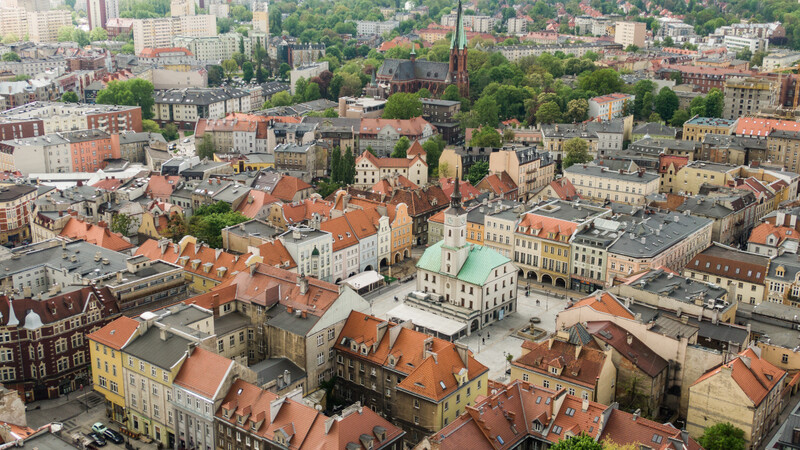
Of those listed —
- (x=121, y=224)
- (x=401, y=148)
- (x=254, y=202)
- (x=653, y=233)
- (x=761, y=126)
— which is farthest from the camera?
(x=401, y=148)

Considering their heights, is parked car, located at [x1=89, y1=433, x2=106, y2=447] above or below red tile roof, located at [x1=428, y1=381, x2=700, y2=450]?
below

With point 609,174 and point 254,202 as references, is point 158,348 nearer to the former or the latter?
point 254,202

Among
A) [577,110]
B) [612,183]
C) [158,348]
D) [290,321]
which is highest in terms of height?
[577,110]

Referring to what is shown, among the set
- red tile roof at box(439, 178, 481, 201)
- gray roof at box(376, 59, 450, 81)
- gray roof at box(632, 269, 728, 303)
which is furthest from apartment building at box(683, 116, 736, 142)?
gray roof at box(632, 269, 728, 303)

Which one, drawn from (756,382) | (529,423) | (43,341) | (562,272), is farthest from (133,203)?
(756,382)

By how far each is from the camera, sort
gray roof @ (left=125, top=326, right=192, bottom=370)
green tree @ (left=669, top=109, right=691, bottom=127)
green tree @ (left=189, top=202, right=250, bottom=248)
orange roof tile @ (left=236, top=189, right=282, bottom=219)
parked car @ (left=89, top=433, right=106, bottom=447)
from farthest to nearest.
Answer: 1. green tree @ (left=669, top=109, right=691, bottom=127)
2. orange roof tile @ (left=236, top=189, right=282, bottom=219)
3. green tree @ (left=189, top=202, right=250, bottom=248)
4. parked car @ (left=89, top=433, right=106, bottom=447)
5. gray roof @ (left=125, top=326, right=192, bottom=370)

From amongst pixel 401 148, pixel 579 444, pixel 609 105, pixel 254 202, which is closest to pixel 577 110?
pixel 609 105

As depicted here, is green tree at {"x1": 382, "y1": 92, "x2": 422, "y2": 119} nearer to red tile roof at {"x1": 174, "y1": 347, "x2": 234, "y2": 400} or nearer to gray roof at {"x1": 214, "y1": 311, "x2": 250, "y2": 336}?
gray roof at {"x1": 214, "y1": 311, "x2": 250, "y2": 336}
